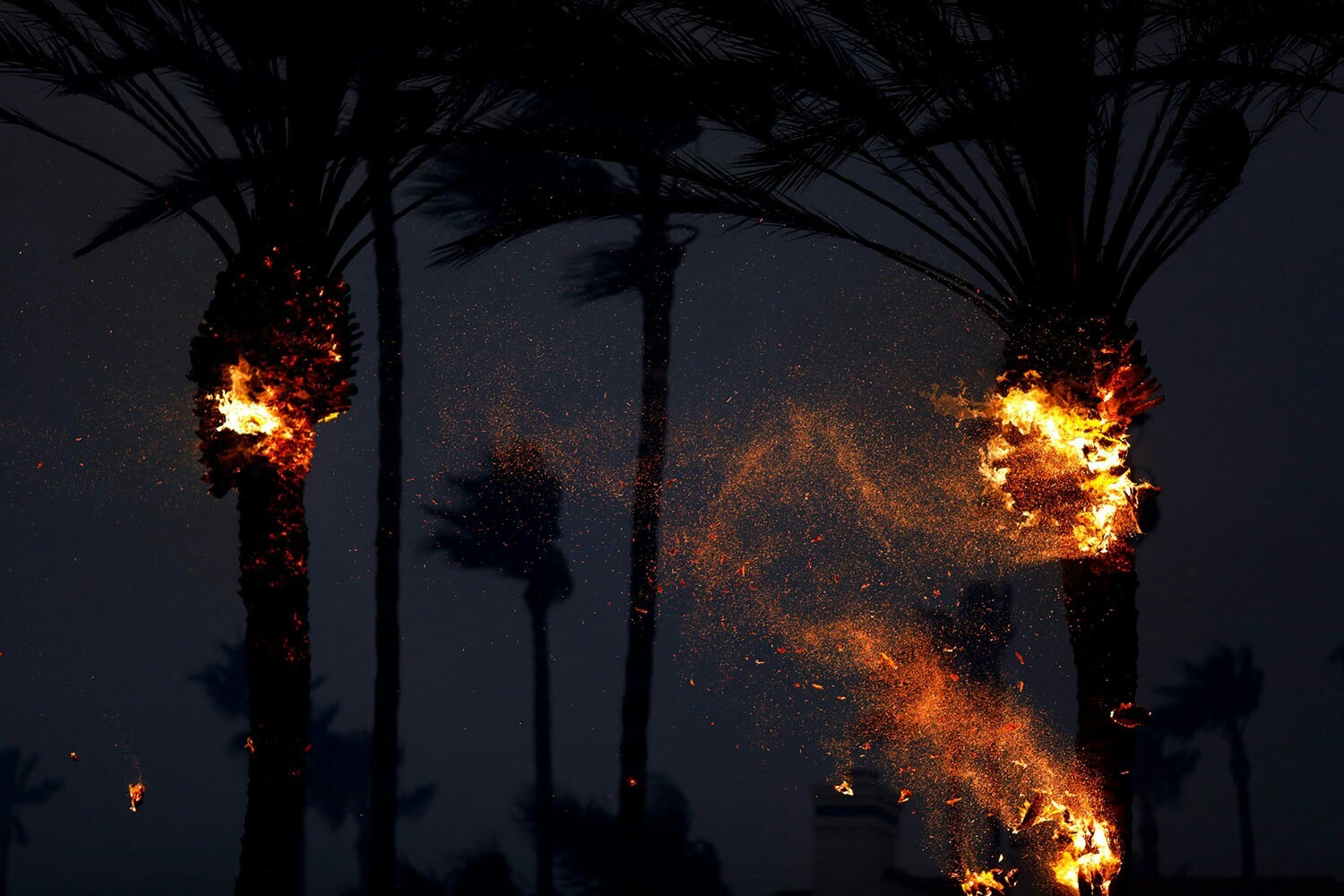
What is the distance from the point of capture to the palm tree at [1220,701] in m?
40.1

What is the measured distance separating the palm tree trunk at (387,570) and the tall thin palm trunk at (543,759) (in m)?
7.55

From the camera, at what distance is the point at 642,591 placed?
62.3 ft

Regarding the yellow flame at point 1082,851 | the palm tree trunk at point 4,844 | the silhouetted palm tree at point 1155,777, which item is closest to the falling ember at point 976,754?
the yellow flame at point 1082,851

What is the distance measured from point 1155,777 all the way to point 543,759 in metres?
20.9

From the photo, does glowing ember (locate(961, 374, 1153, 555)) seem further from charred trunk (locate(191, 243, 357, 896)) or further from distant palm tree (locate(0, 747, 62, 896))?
distant palm tree (locate(0, 747, 62, 896))

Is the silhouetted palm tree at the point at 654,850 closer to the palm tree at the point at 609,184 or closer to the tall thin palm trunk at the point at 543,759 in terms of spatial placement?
the tall thin palm trunk at the point at 543,759

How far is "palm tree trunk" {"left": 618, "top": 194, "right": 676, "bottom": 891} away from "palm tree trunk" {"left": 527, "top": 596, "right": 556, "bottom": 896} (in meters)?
8.53

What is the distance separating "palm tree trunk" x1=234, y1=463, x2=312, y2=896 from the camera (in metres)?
9.86

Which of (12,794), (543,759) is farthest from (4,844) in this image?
(543,759)

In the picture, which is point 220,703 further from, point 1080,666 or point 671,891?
point 1080,666

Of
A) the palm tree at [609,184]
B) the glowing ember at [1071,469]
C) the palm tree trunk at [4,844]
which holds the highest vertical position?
the palm tree at [609,184]

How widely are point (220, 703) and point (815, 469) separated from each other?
17.3 m

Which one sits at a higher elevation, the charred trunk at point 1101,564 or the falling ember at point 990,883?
the charred trunk at point 1101,564

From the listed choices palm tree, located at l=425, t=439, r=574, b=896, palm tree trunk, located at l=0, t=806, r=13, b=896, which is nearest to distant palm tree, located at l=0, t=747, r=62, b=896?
palm tree trunk, located at l=0, t=806, r=13, b=896
